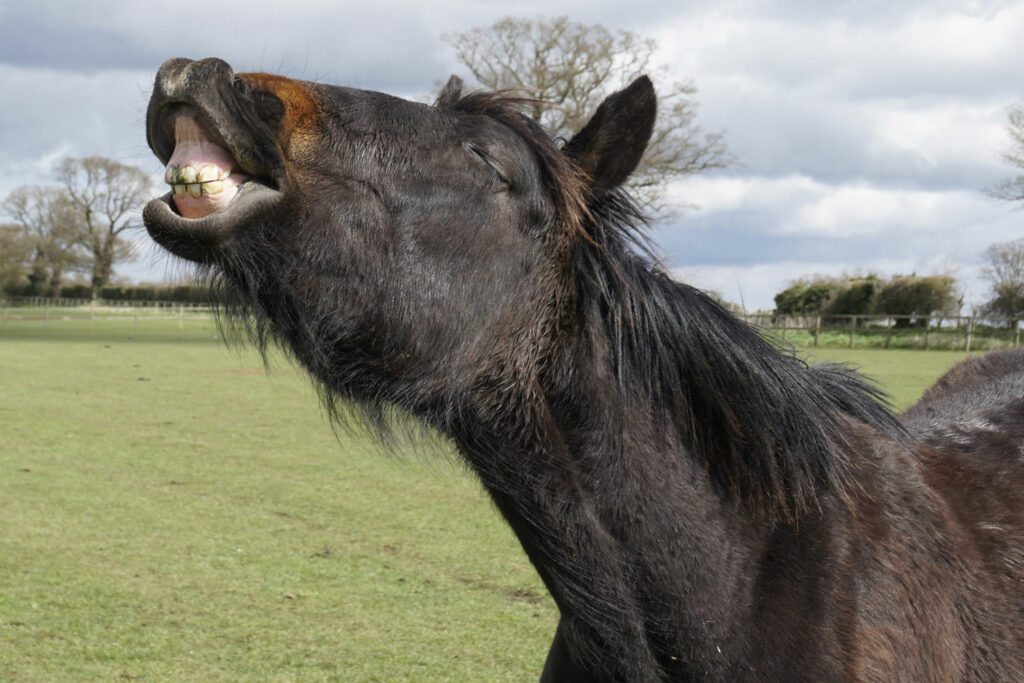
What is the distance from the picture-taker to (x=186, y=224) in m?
1.72

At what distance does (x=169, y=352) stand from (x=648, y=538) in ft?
82.2

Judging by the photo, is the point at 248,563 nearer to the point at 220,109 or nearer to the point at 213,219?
the point at 213,219

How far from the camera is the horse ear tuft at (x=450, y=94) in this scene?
2.13 m

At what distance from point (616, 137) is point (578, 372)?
22.7 inches

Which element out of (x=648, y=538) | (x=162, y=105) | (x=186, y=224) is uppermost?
(x=162, y=105)

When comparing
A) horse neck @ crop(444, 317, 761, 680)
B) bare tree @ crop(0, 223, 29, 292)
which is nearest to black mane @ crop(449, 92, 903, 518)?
horse neck @ crop(444, 317, 761, 680)

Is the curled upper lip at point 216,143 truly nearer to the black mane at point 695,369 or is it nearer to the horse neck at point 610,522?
the black mane at point 695,369

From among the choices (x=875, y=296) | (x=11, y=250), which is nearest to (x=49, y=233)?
Result: (x=11, y=250)

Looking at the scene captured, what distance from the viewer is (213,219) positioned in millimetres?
1734

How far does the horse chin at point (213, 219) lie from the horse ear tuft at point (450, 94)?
0.55m

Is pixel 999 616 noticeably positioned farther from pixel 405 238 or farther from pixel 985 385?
pixel 405 238

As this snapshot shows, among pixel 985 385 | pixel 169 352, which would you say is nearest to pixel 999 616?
pixel 985 385

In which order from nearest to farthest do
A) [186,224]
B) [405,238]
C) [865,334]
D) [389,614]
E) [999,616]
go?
[186,224], [405,238], [999,616], [389,614], [865,334]

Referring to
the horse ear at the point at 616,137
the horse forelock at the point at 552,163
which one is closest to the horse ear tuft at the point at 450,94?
the horse forelock at the point at 552,163
